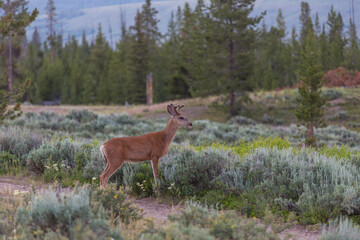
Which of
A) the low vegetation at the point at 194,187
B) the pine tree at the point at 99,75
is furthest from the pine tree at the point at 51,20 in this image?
the low vegetation at the point at 194,187

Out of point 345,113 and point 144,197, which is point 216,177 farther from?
point 345,113

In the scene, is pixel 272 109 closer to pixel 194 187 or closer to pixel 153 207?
pixel 194 187

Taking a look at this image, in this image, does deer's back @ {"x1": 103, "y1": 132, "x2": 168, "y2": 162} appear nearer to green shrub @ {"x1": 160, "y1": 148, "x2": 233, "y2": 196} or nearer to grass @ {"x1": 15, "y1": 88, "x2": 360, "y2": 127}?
green shrub @ {"x1": 160, "y1": 148, "x2": 233, "y2": 196}

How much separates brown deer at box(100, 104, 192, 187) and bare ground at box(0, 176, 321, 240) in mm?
559

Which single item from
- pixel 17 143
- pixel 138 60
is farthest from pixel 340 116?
pixel 138 60

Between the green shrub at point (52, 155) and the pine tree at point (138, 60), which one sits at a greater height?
the pine tree at point (138, 60)

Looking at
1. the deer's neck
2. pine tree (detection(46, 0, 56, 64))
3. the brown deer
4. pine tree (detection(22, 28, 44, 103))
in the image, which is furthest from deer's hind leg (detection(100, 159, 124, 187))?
pine tree (detection(46, 0, 56, 64))

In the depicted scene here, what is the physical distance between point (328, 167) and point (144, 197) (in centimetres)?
362

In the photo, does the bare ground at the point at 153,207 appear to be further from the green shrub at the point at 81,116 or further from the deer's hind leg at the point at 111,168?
the green shrub at the point at 81,116

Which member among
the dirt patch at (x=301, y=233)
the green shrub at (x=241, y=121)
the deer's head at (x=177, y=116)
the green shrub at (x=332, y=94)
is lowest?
the dirt patch at (x=301, y=233)

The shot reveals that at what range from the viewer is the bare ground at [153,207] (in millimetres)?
5406

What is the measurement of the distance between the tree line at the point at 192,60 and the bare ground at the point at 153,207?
1950cm

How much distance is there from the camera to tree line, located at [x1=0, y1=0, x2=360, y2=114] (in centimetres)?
2923

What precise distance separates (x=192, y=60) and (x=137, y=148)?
1824 inches
